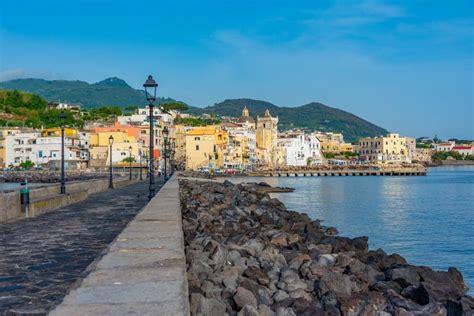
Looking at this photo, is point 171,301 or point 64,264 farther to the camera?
point 64,264

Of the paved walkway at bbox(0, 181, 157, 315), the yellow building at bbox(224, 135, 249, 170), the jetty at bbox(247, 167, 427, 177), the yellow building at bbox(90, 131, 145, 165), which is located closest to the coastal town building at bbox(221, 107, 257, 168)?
the yellow building at bbox(224, 135, 249, 170)

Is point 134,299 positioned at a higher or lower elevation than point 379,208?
higher

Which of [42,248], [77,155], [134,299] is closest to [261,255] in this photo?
[42,248]

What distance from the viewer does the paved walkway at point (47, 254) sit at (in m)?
6.58

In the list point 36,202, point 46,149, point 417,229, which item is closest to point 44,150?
point 46,149

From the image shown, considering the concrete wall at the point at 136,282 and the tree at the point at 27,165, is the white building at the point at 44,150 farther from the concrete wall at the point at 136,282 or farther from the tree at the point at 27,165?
the concrete wall at the point at 136,282

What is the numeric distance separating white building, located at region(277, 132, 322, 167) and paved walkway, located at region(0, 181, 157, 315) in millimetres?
146421

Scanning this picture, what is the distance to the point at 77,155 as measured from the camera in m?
96.2

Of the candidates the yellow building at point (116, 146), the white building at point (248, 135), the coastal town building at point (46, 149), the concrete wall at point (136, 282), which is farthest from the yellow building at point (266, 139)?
the concrete wall at point (136, 282)

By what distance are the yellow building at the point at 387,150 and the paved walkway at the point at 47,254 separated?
156 meters

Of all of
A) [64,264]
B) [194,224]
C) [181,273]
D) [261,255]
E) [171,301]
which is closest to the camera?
[171,301]

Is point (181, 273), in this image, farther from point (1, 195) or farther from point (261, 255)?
point (1, 195)

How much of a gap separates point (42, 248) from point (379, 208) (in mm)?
33048

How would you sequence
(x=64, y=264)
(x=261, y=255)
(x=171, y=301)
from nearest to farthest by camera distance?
(x=171, y=301), (x=64, y=264), (x=261, y=255)
